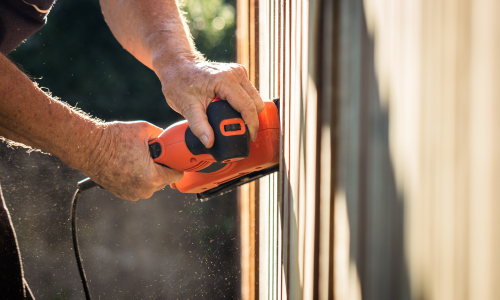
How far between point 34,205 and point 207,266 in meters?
2.45

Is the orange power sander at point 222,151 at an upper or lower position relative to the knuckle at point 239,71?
lower

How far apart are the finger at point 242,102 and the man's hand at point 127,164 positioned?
46 cm

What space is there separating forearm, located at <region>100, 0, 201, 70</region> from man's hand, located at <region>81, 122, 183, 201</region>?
298 millimetres

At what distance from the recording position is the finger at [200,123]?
1.12 metres

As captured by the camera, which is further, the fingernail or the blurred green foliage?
the blurred green foliage

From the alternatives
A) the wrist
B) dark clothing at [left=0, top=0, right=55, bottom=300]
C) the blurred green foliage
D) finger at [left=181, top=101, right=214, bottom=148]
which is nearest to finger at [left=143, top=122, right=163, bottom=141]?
the wrist

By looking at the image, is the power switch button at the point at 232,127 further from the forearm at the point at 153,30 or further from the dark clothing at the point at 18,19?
the dark clothing at the point at 18,19

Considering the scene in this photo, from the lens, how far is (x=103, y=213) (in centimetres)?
488

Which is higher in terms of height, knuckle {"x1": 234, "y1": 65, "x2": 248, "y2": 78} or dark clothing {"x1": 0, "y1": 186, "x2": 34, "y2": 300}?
knuckle {"x1": 234, "y1": 65, "x2": 248, "y2": 78}

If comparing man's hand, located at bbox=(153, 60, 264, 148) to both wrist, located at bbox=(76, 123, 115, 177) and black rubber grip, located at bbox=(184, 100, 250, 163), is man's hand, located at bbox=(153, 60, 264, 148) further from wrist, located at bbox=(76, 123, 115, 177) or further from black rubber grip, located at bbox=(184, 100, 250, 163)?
wrist, located at bbox=(76, 123, 115, 177)

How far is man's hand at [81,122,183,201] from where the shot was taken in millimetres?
1307

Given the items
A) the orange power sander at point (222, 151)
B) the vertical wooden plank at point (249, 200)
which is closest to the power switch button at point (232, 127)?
the orange power sander at point (222, 151)

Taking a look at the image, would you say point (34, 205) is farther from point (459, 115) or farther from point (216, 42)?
point (216, 42)

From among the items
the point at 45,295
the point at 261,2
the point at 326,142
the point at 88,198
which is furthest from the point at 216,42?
the point at 326,142
